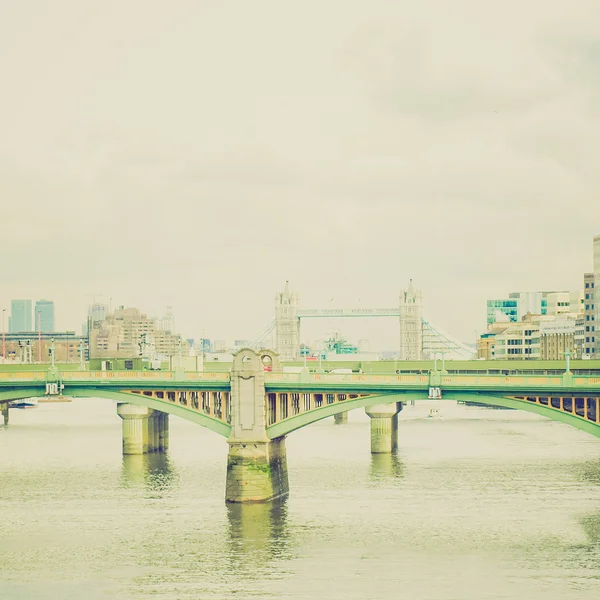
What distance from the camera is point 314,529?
3150 inches

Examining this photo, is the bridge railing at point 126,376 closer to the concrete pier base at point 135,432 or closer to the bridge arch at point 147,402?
the bridge arch at point 147,402

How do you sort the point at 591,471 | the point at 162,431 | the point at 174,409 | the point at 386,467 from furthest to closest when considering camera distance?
the point at 162,431 → the point at 386,467 → the point at 591,471 → the point at 174,409

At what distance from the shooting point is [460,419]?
19562 cm

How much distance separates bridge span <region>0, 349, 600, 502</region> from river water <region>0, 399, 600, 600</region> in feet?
13.2

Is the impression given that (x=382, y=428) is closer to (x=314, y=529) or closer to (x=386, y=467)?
(x=386, y=467)

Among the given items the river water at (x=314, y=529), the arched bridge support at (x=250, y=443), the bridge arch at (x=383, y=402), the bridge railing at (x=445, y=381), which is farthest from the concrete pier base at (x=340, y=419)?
the bridge arch at (x=383, y=402)

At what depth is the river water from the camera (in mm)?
66250

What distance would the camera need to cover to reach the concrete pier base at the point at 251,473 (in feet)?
292

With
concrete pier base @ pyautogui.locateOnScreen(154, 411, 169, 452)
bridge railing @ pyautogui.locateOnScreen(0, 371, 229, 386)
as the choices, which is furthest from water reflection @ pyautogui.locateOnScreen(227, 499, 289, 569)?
concrete pier base @ pyautogui.locateOnScreen(154, 411, 169, 452)

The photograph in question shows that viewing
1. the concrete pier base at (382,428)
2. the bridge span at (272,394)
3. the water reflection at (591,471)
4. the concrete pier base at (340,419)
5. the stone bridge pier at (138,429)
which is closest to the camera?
the bridge span at (272,394)

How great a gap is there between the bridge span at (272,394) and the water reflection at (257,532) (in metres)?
1.95

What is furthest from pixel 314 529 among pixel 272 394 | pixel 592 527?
pixel 592 527

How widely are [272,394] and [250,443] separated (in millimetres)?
4357

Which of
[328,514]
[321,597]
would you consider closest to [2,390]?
[328,514]
